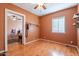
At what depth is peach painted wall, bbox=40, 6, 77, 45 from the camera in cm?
136

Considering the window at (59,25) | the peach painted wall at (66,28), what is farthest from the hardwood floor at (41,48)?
the window at (59,25)

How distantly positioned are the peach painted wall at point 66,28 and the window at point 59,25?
2.1 inches

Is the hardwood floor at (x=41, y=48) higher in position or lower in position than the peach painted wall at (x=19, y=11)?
lower

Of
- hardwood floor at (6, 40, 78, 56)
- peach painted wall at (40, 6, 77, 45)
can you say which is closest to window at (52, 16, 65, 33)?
peach painted wall at (40, 6, 77, 45)

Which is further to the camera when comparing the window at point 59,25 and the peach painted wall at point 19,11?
the window at point 59,25

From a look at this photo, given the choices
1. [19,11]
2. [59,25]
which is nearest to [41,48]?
[59,25]

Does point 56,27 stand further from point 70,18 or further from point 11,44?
point 11,44

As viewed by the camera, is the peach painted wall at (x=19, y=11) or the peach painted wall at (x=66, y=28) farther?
the peach painted wall at (x=66, y=28)

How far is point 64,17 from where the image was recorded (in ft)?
4.69

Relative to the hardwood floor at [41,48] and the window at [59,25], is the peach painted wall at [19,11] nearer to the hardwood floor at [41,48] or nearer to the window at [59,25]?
the hardwood floor at [41,48]

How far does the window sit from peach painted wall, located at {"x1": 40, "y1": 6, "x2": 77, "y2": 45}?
0.18ft

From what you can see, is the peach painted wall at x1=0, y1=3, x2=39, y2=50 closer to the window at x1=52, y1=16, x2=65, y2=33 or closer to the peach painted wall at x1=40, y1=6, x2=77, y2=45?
the peach painted wall at x1=40, y1=6, x2=77, y2=45

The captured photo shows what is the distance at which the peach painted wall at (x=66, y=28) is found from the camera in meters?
1.36

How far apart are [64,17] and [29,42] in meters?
0.79
